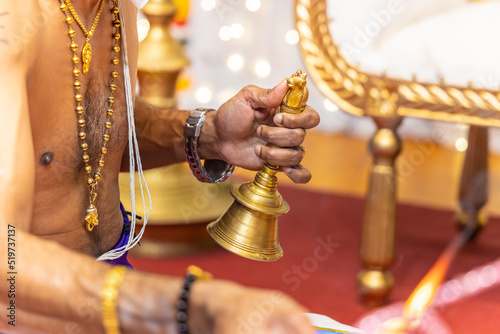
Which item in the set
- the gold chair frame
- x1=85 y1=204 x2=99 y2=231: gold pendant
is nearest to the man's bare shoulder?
x1=85 y1=204 x2=99 y2=231: gold pendant

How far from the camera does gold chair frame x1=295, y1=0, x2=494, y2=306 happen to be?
1681 mm

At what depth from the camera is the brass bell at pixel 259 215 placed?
0.89 meters

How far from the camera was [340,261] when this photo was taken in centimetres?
211

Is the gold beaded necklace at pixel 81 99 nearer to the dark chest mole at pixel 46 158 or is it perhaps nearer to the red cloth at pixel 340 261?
the dark chest mole at pixel 46 158

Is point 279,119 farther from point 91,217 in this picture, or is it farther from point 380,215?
point 380,215

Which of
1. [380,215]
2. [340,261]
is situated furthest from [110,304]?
[340,261]

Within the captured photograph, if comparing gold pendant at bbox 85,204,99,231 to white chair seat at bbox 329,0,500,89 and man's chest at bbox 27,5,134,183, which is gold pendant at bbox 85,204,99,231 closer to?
man's chest at bbox 27,5,134,183

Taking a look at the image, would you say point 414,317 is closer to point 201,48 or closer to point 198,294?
point 198,294

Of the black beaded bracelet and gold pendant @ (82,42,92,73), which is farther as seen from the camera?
gold pendant @ (82,42,92,73)

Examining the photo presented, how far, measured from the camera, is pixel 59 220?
0.97 metres

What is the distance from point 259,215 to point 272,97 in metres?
0.18

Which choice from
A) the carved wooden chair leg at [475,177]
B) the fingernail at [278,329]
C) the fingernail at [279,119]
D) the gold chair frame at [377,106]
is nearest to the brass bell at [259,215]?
the fingernail at [279,119]

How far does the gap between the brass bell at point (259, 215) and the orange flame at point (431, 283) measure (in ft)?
2.87

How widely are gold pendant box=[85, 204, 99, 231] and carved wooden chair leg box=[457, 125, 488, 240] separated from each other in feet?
5.18
